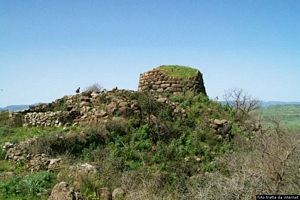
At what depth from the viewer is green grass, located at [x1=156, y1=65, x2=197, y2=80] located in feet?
52.8

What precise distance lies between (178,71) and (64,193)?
40.5 ft

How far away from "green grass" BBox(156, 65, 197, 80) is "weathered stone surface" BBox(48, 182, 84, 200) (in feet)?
37.5

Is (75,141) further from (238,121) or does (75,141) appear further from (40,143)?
(238,121)

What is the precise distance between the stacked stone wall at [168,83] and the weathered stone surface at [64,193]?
10.6m

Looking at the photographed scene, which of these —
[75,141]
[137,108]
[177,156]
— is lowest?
[177,156]

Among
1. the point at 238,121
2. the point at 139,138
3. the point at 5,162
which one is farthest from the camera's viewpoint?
the point at 238,121

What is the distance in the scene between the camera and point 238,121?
1408 cm

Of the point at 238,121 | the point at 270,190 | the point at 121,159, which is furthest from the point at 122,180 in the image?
the point at 238,121

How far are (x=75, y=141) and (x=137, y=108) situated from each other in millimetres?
3547

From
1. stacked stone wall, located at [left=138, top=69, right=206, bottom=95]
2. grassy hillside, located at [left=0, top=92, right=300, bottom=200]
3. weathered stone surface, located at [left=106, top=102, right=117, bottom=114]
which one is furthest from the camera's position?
stacked stone wall, located at [left=138, top=69, right=206, bottom=95]

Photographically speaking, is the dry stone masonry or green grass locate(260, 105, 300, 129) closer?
the dry stone masonry

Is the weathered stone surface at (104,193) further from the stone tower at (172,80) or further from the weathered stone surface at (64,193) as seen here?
the stone tower at (172,80)

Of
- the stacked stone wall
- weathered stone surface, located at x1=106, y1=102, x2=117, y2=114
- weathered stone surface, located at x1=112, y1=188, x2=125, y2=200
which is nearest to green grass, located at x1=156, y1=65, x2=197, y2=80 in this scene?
the stacked stone wall

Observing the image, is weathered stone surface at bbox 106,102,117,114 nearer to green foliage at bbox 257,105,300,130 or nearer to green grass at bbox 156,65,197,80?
green grass at bbox 156,65,197,80
